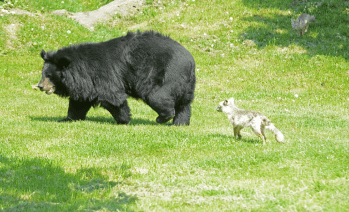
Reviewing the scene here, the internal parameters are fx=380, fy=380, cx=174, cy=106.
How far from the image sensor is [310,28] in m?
18.2

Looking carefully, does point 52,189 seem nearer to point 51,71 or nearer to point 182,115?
point 51,71

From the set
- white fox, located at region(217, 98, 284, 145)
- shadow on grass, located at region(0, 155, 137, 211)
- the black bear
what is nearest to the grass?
shadow on grass, located at region(0, 155, 137, 211)

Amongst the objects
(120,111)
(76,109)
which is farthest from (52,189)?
(76,109)

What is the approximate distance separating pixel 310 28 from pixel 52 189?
1634 centimetres

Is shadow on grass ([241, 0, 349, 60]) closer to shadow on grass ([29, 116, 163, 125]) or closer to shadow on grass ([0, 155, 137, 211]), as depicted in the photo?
shadow on grass ([29, 116, 163, 125])

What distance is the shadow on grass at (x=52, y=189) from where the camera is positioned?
431 cm

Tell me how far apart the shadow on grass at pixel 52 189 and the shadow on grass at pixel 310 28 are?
13735mm

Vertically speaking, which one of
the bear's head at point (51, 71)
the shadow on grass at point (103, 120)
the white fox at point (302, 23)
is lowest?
the shadow on grass at point (103, 120)

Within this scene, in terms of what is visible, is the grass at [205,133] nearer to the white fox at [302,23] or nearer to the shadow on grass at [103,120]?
the shadow on grass at [103,120]

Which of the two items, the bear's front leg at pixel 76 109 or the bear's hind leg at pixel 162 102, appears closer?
the bear's hind leg at pixel 162 102

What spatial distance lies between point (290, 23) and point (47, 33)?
11707 millimetres

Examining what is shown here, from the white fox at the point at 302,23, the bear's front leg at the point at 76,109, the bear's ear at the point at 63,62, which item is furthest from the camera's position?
the white fox at the point at 302,23

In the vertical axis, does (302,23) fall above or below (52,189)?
above

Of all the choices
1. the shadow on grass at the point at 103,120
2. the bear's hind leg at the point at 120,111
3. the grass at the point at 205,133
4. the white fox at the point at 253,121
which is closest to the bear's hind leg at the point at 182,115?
the grass at the point at 205,133
